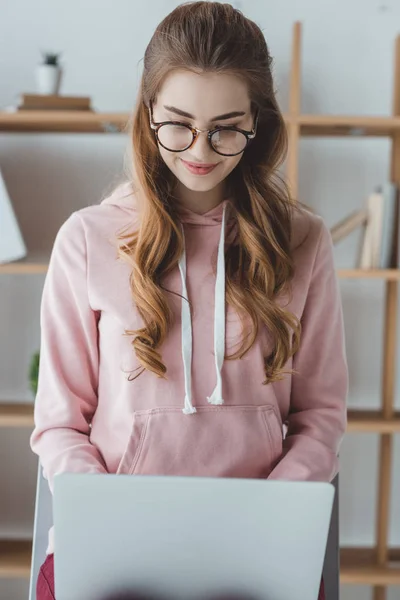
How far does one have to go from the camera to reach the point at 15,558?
2293mm

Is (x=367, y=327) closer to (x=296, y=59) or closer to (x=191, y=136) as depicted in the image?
(x=296, y=59)

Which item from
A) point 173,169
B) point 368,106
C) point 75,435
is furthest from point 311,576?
point 368,106

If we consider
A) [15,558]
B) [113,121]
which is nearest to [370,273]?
[113,121]

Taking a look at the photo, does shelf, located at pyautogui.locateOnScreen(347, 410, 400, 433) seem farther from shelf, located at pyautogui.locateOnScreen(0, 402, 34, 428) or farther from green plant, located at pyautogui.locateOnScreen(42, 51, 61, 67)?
green plant, located at pyautogui.locateOnScreen(42, 51, 61, 67)

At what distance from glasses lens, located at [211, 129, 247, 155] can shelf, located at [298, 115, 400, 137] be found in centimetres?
97

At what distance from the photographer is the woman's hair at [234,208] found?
1.16 m

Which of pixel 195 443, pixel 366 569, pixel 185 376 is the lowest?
pixel 366 569

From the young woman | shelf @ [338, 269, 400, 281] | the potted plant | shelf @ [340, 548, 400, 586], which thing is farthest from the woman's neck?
shelf @ [340, 548, 400, 586]

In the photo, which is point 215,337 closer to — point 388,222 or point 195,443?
point 195,443

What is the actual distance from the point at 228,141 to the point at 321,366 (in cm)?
42

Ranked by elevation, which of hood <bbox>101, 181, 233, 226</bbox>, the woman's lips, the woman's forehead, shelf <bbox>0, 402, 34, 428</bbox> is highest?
the woman's forehead

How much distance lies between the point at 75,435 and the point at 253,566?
45 centimetres

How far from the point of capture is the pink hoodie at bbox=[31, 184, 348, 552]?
124cm

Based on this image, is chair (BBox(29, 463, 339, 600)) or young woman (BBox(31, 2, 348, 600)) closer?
young woman (BBox(31, 2, 348, 600))
